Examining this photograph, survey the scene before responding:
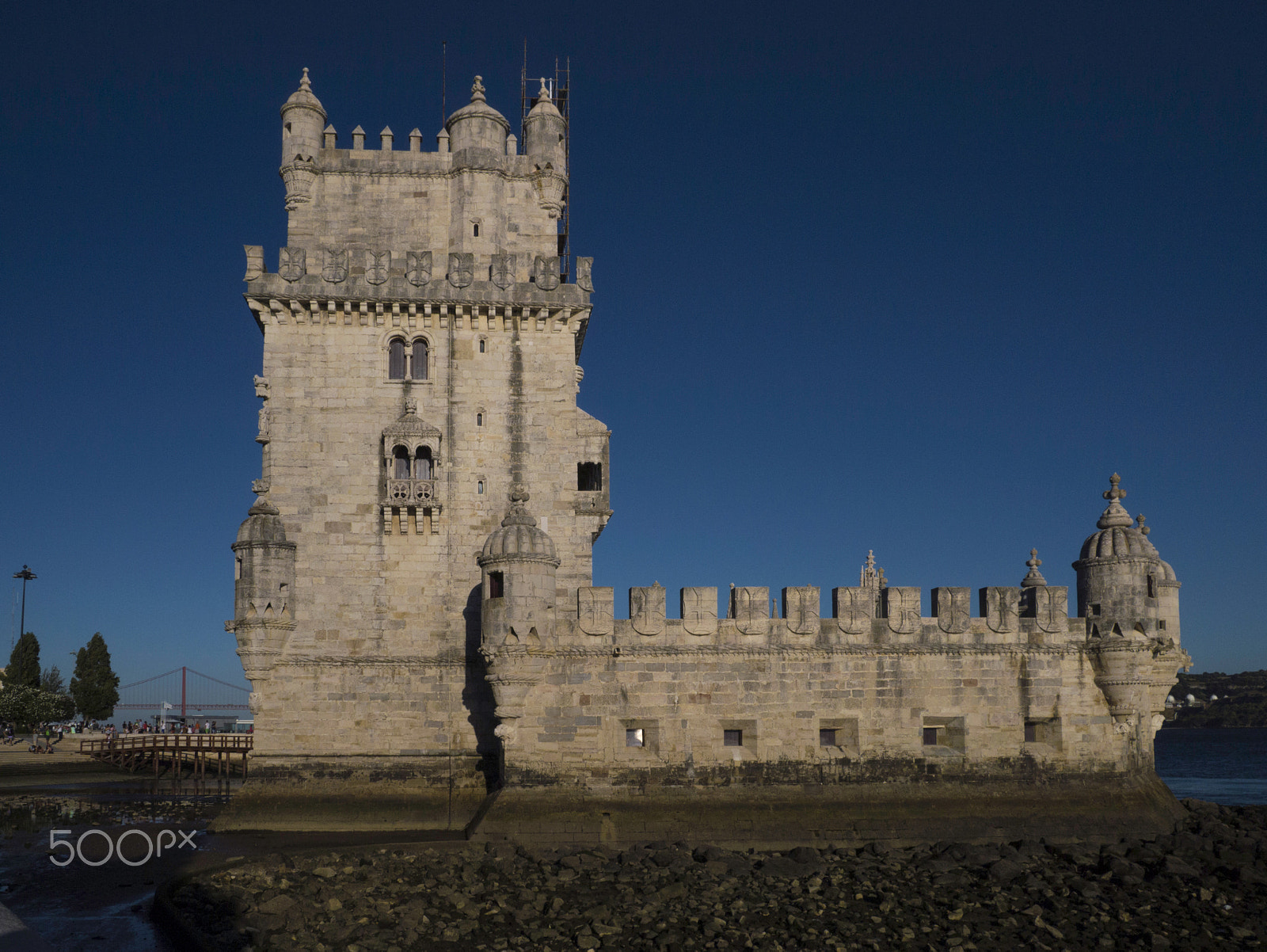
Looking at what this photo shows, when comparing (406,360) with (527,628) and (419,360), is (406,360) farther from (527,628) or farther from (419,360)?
(527,628)

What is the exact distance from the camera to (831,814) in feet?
72.4

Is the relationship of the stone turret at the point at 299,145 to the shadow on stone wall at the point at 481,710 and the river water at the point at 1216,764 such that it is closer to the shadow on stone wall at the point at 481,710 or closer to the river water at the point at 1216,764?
the shadow on stone wall at the point at 481,710

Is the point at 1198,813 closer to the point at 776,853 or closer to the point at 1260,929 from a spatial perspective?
the point at 1260,929

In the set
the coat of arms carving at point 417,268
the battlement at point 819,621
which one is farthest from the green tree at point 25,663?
the battlement at point 819,621

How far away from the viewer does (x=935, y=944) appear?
1628cm

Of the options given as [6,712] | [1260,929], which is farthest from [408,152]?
[6,712]

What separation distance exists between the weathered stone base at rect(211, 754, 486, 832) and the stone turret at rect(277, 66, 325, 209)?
1531cm

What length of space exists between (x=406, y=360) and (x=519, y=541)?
715 cm

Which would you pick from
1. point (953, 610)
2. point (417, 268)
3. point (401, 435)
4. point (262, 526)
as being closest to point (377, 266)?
point (417, 268)

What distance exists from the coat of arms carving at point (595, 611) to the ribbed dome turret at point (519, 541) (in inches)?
45.3

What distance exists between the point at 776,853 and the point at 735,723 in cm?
296

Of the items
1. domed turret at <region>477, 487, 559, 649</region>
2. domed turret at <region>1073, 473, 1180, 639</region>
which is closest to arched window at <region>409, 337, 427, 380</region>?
domed turret at <region>477, 487, 559, 649</region>

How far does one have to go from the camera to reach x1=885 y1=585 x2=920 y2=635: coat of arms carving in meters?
23.0

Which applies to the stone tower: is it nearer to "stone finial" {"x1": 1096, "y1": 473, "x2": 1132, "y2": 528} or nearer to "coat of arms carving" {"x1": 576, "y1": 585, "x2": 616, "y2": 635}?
"coat of arms carving" {"x1": 576, "y1": 585, "x2": 616, "y2": 635}
